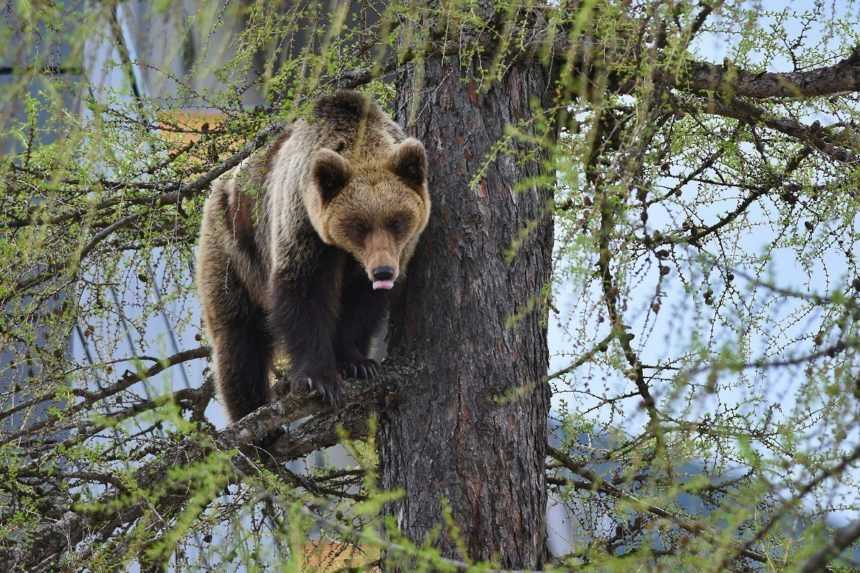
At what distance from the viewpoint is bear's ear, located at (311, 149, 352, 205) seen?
4.78 metres

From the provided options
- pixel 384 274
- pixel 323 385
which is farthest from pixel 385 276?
pixel 323 385

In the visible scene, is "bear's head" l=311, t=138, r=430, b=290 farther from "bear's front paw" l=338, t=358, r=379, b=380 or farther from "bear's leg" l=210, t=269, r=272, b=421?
"bear's leg" l=210, t=269, r=272, b=421

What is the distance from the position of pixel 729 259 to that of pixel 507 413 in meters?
1.23

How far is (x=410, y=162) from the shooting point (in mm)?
4734

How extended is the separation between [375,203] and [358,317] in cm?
72

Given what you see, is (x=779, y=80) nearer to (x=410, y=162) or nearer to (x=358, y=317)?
(x=410, y=162)

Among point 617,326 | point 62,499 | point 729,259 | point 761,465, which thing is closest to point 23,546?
point 62,499

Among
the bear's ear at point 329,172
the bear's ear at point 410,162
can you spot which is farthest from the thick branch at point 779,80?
the bear's ear at point 329,172

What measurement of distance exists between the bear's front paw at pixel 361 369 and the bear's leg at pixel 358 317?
7 cm

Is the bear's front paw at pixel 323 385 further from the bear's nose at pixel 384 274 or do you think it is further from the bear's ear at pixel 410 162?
the bear's ear at pixel 410 162

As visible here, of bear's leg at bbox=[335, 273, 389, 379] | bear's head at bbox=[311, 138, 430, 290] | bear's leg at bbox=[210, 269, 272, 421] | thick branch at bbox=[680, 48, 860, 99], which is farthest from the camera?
bear's leg at bbox=[210, 269, 272, 421]

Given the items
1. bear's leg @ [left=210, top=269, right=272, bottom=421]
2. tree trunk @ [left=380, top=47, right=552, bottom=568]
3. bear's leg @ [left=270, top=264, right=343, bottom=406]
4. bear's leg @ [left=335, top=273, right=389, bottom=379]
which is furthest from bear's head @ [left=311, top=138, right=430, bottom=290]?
bear's leg @ [left=210, top=269, right=272, bottom=421]

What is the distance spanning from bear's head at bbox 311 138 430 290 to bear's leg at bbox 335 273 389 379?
406 millimetres

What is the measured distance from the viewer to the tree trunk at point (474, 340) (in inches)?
169
